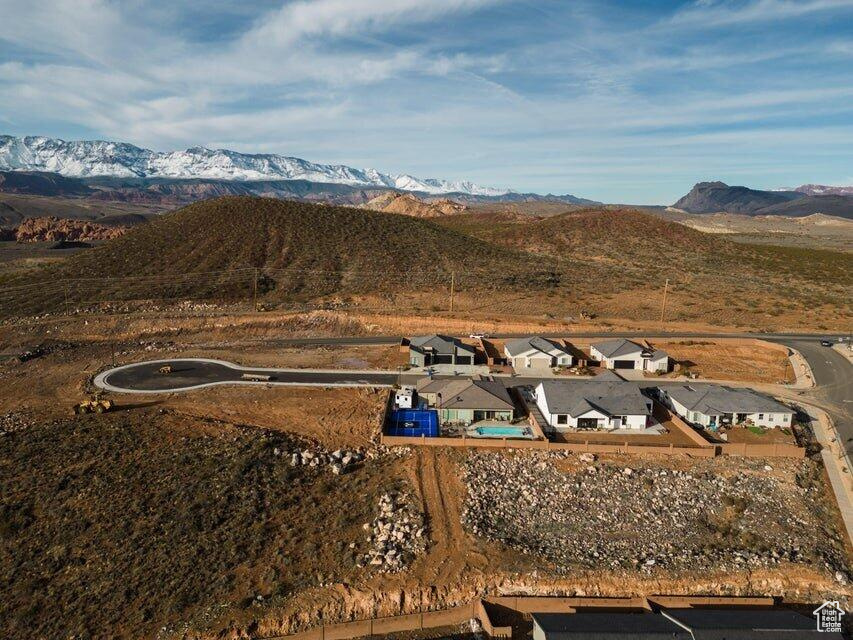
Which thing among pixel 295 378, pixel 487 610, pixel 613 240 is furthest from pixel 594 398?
pixel 613 240

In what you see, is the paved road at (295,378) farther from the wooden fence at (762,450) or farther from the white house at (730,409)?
the wooden fence at (762,450)

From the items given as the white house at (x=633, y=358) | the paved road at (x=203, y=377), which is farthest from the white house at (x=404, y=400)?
the white house at (x=633, y=358)

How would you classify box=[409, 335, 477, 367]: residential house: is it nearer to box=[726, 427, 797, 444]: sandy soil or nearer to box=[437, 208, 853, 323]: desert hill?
box=[726, 427, 797, 444]: sandy soil

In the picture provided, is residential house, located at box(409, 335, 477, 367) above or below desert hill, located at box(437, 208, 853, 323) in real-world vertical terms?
below

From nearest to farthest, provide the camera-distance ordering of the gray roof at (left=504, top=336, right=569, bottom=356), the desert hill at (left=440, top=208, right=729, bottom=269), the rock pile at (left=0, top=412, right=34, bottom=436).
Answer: the rock pile at (left=0, top=412, right=34, bottom=436)
the gray roof at (left=504, top=336, right=569, bottom=356)
the desert hill at (left=440, top=208, right=729, bottom=269)

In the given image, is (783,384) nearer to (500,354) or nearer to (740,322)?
(740,322)

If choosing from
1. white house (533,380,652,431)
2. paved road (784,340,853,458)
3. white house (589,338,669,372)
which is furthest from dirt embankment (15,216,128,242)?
paved road (784,340,853,458)
